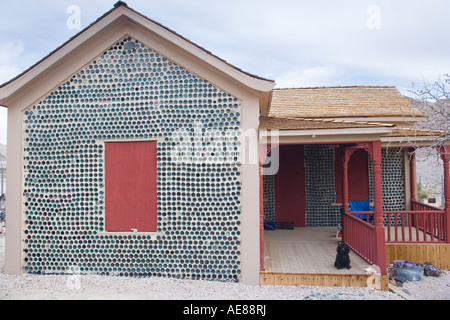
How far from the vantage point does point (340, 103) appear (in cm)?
1293

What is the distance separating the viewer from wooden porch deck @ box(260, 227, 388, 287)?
7418mm

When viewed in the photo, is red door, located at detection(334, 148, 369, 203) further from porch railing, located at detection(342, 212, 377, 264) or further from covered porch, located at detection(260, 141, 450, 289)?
porch railing, located at detection(342, 212, 377, 264)

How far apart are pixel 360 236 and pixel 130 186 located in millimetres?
5322

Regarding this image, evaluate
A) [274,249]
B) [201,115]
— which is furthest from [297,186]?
[201,115]

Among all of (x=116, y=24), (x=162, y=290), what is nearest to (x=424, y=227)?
(x=162, y=290)

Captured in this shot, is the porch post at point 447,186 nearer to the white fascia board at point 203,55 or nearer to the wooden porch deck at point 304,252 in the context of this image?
the wooden porch deck at point 304,252

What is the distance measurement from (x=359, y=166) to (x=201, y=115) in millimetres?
6582

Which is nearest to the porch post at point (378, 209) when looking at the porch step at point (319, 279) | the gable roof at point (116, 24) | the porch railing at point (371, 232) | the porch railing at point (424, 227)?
the porch railing at point (371, 232)

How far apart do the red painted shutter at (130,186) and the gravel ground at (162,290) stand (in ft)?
3.70

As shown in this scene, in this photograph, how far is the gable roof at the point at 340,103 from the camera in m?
12.0

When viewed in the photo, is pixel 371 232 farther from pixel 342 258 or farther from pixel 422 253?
pixel 422 253

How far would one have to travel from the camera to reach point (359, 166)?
12.1 m

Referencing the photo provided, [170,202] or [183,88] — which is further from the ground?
[183,88]
